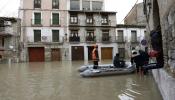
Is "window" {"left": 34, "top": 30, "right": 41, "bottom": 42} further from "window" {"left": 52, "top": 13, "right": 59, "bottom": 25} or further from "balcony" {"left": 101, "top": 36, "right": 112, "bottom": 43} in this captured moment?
"balcony" {"left": 101, "top": 36, "right": 112, "bottom": 43}

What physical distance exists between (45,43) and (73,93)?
95.7 feet

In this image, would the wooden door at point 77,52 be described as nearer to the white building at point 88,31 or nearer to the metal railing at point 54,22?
the white building at point 88,31

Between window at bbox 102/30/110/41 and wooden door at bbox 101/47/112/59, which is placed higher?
window at bbox 102/30/110/41

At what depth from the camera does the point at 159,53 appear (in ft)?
22.3

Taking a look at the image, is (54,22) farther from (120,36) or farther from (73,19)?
(120,36)

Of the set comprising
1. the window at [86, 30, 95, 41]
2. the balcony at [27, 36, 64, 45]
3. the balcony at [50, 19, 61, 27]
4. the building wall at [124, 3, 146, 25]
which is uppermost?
the building wall at [124, 3, 146, 25]

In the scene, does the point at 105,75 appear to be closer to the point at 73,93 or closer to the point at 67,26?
the point at 73,93

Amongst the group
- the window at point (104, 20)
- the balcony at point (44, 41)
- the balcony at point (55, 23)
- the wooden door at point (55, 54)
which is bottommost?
the wooden door at point (55, 54)

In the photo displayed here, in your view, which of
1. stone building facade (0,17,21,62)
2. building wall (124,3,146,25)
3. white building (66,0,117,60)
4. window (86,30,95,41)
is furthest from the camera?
building wall (124,3,146,25)

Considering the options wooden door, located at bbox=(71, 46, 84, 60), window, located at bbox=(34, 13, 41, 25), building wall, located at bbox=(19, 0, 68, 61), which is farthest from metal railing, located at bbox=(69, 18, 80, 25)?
window, located at bbox=(34, 13, 41, 25)

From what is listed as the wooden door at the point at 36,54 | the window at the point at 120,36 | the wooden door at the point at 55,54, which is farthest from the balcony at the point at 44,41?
the window at the point at 120,36

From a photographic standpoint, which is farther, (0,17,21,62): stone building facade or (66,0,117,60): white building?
(66,0,117,60): white building

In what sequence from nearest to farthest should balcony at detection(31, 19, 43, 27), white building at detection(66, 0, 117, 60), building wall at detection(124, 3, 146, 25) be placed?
balcony at detection(31, 19, 43, 27)
white building at detection(66, 0, 117, 60)
building wall at detection(124, 3, 146, 25)

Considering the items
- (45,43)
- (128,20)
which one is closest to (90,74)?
(45,43)
